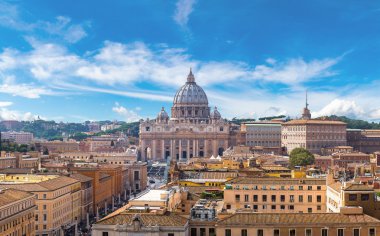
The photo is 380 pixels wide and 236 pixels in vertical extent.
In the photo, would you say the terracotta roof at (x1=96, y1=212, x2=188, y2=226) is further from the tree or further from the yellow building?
the tree

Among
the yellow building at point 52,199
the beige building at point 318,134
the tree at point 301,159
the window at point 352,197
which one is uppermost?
the beige building at point 318,134

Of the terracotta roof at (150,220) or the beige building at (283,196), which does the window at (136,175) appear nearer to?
the beige building at (283,196)

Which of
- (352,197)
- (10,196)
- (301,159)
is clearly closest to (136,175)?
(301,159)

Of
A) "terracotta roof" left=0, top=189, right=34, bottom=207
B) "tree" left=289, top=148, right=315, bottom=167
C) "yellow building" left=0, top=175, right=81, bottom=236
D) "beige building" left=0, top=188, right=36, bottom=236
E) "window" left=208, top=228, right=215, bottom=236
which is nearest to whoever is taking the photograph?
"window" left=208, top=228, right=215, bottom=236

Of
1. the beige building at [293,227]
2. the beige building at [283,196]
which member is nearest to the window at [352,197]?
the beige building at [293,227]

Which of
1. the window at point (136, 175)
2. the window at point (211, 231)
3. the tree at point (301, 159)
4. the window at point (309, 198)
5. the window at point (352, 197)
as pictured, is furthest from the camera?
the tree at point (301, 159)

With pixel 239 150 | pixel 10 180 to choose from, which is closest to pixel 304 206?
pixel 10 180

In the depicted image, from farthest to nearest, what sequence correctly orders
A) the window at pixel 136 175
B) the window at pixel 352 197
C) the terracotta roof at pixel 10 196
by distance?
the window at pixel 136 175 < the terracotta roof at pixel 10 196 < the window at pixel 352 197

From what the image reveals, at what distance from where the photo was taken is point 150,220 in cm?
3572

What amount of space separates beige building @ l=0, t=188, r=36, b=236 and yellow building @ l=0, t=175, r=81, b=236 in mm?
6351

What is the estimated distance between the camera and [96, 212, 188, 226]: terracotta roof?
116 feet

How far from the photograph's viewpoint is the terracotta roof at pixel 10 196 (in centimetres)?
5118

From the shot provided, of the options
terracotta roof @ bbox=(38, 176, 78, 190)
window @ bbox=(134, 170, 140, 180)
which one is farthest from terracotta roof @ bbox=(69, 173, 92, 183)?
window @ bbox=(134, 170, 140, 180)

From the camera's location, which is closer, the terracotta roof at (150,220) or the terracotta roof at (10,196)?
the terracotta roof at (150,220)
